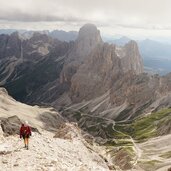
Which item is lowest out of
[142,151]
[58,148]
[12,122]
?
[142,151]

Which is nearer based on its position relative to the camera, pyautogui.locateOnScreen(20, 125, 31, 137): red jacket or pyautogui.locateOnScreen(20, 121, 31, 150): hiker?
pyautogui.locateOnScreen(20, 121, 31, 150): hiker

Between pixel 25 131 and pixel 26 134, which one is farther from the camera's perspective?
pixel 25 131

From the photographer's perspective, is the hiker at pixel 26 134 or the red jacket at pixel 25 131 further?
the red jacket at pixel 25 131

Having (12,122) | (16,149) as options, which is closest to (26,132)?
(16,149)

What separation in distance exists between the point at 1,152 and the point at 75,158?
7511 millimetres

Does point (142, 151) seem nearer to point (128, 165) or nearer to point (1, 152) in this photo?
point (128, 165)

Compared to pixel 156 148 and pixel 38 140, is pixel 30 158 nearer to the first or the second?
pixel 38 140

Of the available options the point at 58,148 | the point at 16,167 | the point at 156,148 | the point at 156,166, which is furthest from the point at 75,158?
the point at 156,148

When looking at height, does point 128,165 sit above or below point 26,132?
below

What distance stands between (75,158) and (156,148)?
16025 centimetres

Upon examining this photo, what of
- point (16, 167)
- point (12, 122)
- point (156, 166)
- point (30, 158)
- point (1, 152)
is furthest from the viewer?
point (12, 122)

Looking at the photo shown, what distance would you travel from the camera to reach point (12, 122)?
18438 cm

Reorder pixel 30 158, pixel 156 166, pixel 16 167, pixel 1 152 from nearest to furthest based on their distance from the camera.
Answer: pixel 16 167 → pixel 30 158 → pixel 1 152 → pixel 156 166

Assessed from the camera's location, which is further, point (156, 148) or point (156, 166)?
point (156, 148)
